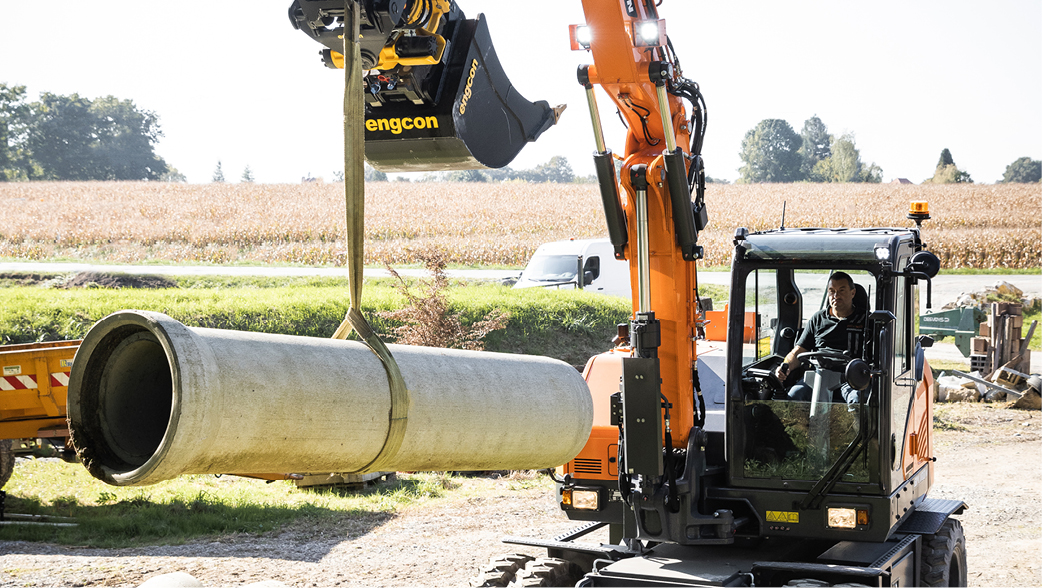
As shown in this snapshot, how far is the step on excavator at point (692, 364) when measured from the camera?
5059mm

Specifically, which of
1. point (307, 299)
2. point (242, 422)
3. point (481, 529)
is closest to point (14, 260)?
point (307, 299)

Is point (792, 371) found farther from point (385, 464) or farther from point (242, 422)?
point (242, 422)

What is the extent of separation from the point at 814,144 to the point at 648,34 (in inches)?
3021

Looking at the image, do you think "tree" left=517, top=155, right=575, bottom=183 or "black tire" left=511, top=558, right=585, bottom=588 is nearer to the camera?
"black tire" left=511, top=558, right=585, bottom=588

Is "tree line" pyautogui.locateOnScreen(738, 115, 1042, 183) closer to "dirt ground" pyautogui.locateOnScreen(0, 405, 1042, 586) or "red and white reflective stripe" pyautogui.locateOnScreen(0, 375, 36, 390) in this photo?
"dirt ground" pyautogui.locateOnScreen(0, 405, 1042, 586)

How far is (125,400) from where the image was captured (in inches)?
121

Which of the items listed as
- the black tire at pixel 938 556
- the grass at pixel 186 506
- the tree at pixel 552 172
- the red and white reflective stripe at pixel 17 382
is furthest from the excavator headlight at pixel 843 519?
the tree at pixel 552 172

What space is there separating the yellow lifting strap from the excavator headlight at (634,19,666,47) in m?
2.76

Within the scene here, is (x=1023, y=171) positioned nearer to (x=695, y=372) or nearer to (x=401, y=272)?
(x=401, y=272)

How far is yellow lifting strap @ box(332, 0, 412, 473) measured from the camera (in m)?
3.24

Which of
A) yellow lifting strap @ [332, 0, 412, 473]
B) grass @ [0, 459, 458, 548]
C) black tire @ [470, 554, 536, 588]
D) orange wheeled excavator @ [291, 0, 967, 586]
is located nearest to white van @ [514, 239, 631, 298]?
grass @ [0, 459, 458, 548]

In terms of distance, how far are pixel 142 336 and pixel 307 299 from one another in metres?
14.7

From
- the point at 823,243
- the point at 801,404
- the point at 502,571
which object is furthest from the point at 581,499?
the point at 823,243

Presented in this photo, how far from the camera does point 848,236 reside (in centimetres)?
565
